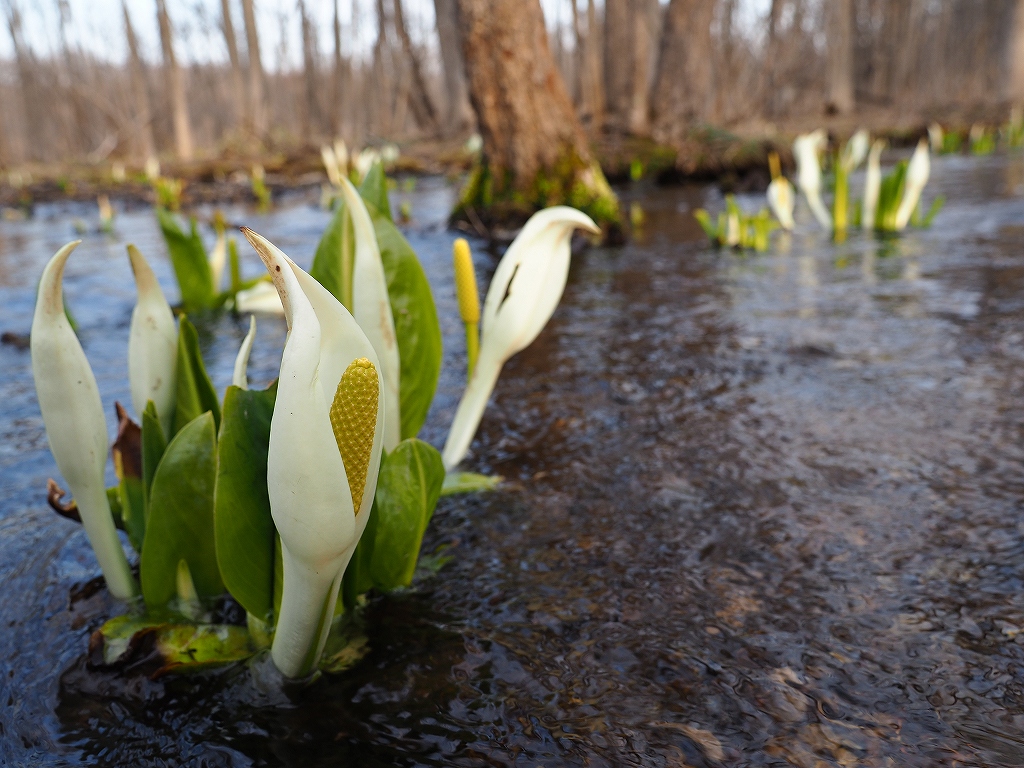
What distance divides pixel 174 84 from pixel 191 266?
40.6ft

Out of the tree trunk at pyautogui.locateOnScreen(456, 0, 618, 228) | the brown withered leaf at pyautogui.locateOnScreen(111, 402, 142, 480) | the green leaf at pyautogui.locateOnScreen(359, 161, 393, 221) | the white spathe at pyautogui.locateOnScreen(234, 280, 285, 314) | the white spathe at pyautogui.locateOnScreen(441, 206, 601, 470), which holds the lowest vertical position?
the brown withered leaf at pyautogui.locateOnScreen(111, 402, 142, 480)

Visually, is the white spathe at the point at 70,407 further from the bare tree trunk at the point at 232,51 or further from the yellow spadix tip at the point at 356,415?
the bare tree trunk at the point at 232,51

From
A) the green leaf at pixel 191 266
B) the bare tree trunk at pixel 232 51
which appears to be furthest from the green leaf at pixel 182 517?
the bare tree trunk at pixel 232 51

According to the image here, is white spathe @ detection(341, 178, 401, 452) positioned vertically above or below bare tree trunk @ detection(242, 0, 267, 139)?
below

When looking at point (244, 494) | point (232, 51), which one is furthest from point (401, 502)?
point (232, 51)

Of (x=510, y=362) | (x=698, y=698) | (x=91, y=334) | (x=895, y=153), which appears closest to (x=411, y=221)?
(x=91, y=334)

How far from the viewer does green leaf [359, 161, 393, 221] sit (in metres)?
1.38

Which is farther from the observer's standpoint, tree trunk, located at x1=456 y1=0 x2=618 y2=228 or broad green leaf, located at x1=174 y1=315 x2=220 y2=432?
tree trunk, located at x1=456 y1=0 x2=618 y2=228

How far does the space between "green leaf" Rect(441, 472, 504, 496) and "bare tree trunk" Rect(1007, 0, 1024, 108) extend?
16.9 metres

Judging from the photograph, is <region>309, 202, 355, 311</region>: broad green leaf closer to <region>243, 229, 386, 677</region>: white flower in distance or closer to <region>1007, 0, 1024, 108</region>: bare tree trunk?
<region>243, 229, 386, 677</region>: white flower in distance

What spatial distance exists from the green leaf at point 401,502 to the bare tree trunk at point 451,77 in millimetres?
13156

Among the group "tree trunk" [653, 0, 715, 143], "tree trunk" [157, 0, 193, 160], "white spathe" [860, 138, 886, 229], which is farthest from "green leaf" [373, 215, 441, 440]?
"tree trunk" [157, 0, 193, 160]

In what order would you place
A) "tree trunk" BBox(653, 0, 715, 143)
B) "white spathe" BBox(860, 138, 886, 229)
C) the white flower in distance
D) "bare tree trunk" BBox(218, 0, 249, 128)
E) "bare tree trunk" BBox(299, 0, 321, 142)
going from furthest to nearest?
"bare tree trunk" BBox(299, 0, 321, 142) < "bare tree trunk" BBox(218, 0, 249, 128) < "tree trunk" BBox(653, 0, 715, 143) < "white spathe" BBox(860, 138, 886, 229) < the white flower in distance

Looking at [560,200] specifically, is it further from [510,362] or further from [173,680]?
[173,680]
